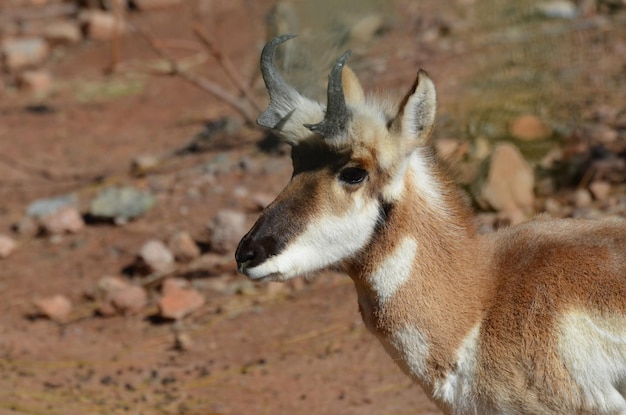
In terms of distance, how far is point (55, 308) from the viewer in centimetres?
907

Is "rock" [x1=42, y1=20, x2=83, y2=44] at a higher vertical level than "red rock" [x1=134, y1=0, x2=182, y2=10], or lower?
lower

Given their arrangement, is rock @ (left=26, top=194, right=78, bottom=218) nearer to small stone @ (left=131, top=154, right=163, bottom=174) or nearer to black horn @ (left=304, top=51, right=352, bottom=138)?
small stone @ (left=131, top=154, right=163, bottom=174)

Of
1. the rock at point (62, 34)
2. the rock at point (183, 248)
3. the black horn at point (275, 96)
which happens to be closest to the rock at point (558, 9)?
the rock at point (183, 248)

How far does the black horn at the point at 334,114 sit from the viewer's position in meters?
4.51

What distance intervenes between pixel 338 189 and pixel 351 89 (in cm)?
80

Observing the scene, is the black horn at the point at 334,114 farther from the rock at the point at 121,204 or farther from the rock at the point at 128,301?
the rock at the point at 121,204

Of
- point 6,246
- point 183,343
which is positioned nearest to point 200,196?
point 6,246

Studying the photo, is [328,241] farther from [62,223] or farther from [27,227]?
[27,227]

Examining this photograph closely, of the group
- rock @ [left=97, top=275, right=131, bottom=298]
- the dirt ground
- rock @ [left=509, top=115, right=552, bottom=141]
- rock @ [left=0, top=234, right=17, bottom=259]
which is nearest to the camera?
the dirt ground

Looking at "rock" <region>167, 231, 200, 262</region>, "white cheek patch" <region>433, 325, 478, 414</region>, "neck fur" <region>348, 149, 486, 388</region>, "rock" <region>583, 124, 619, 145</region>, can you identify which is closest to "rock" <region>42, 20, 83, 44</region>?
"rock" <region>167, 231, 200, 262</region>

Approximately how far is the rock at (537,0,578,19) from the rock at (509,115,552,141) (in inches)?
79.8

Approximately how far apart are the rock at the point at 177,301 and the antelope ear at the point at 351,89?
4.09m

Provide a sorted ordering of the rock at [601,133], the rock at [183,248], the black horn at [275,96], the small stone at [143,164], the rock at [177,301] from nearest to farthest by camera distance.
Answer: the black horn at [275,96]
the rock at [177,301]
the rock at [183,248]
the rock at [601,133]
the small stone at [143,164]

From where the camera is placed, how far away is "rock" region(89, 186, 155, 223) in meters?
10.8
